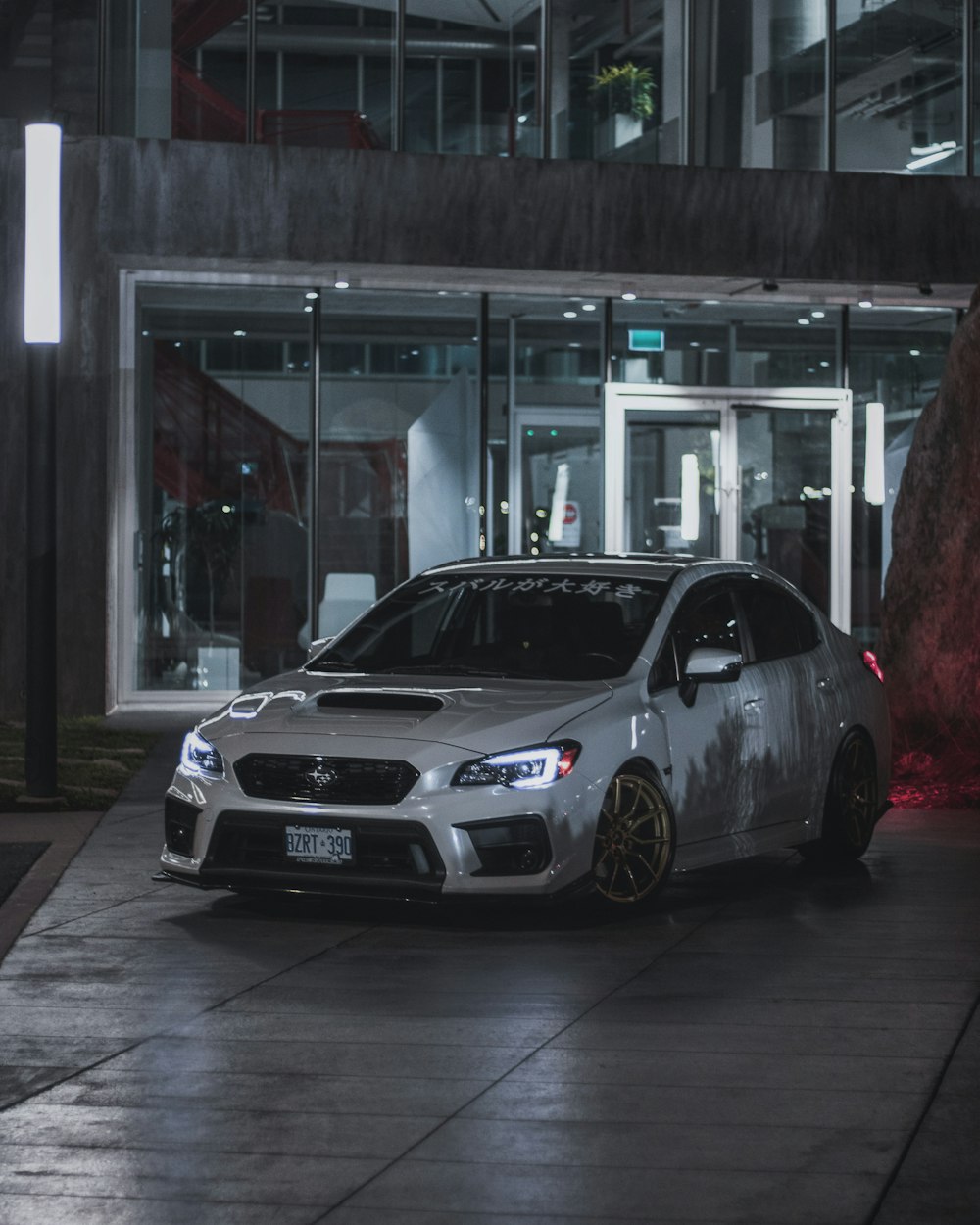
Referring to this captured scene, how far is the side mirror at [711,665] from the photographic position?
378 inches

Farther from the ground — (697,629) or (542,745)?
(697,629)

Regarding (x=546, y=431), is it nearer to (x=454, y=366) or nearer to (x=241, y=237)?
(x=454, y=366)

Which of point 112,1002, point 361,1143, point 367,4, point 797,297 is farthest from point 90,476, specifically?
point 361,1143

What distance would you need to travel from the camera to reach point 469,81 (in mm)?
20875

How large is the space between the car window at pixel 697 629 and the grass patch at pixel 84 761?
469cm

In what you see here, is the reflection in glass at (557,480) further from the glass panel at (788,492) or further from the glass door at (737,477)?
the glass panel at (788,492)

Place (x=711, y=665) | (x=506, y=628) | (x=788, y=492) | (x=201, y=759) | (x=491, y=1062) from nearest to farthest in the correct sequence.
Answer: (x=491, y=1062), (x=201, y=759), (x=711, y=665), (x=506, y=628), (x=788, y=492)

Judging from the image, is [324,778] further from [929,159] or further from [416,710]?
[929,159]

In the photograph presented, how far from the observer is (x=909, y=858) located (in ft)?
37.5

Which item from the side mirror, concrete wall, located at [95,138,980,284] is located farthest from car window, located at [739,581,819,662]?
concrete wall, located at [95,138,980,284]

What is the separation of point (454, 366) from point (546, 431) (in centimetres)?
116

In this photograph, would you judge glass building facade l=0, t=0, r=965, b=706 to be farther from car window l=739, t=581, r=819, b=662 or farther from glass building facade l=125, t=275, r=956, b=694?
car window l=739, t=581, r=819, b=662

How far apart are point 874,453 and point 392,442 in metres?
5.16

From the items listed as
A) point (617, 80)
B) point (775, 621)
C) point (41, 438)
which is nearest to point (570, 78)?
point (617, 80)
